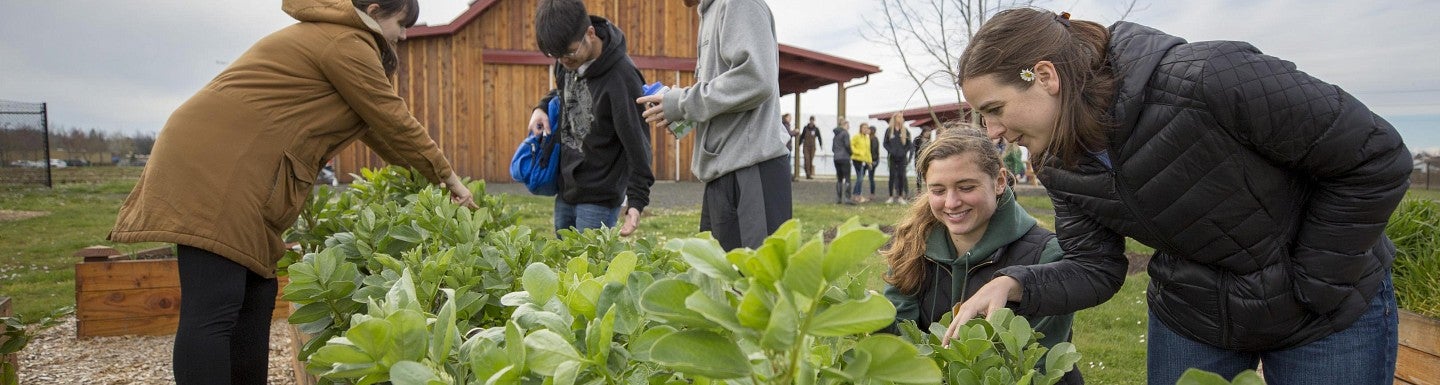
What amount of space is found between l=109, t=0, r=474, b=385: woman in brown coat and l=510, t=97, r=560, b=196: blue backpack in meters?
1.36

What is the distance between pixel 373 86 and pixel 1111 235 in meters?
2.05

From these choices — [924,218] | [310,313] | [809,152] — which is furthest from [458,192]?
Result: [809,152]

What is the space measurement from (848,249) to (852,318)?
0.24 ft

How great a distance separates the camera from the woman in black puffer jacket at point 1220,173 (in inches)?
63.4

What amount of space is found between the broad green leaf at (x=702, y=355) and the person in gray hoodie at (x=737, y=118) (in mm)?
2233

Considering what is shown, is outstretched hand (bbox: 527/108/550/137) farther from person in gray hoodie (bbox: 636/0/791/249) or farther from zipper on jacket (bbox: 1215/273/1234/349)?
zipper on jacket (bbox: 1215/273/1234/349)

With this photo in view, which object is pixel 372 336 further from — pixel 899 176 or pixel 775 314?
pixel 899 176

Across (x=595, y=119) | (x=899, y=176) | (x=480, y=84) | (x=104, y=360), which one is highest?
(x=480, y=84)

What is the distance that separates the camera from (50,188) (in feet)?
59.8

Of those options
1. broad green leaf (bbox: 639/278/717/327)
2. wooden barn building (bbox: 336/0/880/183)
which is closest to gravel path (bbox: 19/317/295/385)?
broad green leaf (bbox: 639/278/717/327)

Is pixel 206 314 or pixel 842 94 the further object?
pixel 842 94

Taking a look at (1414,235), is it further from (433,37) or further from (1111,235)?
(433,37)

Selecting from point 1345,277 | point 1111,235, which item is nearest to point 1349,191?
point 1345,277

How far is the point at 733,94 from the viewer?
283cm
